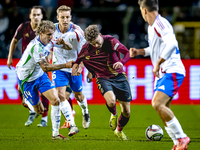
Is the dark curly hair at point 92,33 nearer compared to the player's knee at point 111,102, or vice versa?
the dark curly hair at point 92,33

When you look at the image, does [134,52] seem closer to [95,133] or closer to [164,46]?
[164,46]

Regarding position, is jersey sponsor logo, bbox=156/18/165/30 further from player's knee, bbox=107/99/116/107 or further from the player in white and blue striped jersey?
player's knee, bbox=107/99/116/107

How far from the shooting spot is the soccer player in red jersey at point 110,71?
5410 millimetres

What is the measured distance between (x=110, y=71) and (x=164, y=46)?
1621 mm

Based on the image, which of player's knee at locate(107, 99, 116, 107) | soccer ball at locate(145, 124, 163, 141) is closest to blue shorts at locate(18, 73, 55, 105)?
player's knee at locate(107, 99, 116, 107)

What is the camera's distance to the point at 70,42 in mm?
6297

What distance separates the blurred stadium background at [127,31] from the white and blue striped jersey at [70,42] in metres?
3.95

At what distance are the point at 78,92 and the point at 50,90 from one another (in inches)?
45.9

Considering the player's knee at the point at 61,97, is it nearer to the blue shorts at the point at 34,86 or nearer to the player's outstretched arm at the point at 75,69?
the blue shorts at the point at 34,86

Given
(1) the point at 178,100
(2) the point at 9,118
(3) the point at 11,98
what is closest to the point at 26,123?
(2) the point at 9,118

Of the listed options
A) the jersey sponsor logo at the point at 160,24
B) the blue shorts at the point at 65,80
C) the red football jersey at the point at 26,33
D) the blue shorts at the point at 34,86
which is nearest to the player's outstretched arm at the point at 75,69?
the blue shorts at the point at 34,86

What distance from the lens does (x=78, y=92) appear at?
21.5ft

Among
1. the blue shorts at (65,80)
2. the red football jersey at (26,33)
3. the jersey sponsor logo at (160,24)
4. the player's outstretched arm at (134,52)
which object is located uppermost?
the jersey sponsor logo at (160,24)

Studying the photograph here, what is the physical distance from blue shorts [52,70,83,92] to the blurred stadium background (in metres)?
3.80
